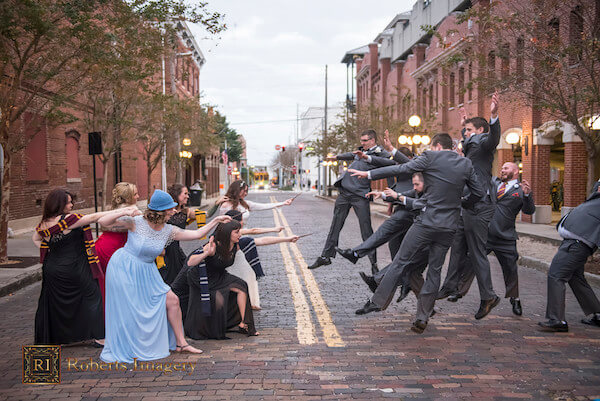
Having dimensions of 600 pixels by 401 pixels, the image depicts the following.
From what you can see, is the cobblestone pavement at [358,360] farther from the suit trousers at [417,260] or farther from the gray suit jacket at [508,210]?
the gray suit jacket at [508,210]

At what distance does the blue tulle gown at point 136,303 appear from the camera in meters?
5.61

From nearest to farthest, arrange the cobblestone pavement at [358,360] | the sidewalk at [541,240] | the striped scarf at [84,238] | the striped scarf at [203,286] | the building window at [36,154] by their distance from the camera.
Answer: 1. the cobblestone pavement at [358,360]
2. the striped scarf at [84,238]
3. the striped scarf at [203,286]
4. the sidewalk at [541,240]
5. the building window at [36,154]

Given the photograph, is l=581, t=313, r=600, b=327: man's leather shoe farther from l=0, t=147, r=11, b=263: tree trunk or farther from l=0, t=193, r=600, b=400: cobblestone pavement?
l=0, t=147, r=11, b=263: tree trunk

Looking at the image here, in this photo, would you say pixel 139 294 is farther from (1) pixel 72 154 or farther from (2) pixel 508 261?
(1) pixel 72 154

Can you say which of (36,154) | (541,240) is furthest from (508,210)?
(36,154)

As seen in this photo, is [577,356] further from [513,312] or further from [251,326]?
[251,326]

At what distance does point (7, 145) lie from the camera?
12234 mm

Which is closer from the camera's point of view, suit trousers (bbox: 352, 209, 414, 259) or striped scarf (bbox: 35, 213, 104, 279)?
striped scarf (bbox: 35, 213, 104, 279)

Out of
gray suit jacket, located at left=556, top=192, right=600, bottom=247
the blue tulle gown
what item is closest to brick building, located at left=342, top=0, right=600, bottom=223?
gray suit jacket, located at left=556, top=192, right=600, bottom=247

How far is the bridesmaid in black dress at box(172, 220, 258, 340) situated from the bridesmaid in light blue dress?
559 millimetres

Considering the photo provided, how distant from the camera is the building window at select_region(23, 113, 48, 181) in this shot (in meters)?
20.0

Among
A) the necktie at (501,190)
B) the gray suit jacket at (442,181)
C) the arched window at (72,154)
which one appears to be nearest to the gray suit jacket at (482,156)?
the necktie at (501,190)

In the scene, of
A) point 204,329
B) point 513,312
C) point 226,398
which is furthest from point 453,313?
point 226,398

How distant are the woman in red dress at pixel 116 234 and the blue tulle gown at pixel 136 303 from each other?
0.91 m
